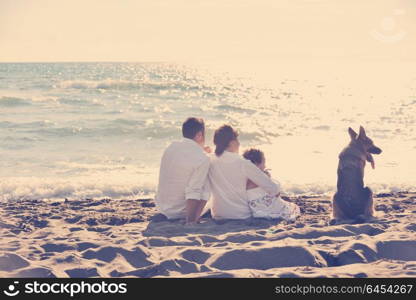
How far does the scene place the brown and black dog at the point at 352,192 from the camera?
25.0ft

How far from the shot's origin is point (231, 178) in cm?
774

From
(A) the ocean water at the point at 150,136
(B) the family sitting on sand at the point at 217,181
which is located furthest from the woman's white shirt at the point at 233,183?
(A) the ocean water at the point at 150,136

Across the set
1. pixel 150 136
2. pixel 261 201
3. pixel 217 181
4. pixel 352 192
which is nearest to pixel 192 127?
pixel 217 181

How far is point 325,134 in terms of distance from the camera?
21.3m

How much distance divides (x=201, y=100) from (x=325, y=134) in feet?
41.0

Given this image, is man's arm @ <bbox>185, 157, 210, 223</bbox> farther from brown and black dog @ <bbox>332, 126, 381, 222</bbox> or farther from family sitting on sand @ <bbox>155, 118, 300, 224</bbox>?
brown and black dog @ <bbox>332, 126, 381, 222</bbox>

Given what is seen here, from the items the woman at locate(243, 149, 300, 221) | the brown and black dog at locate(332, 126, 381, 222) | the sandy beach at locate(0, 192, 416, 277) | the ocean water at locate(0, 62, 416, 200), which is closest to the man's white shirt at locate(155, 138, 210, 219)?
the sandy beach at locate(0, 192, 416, 277)

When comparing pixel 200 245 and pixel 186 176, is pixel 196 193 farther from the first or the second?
pixel 200 245

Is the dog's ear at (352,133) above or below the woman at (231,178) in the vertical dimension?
above

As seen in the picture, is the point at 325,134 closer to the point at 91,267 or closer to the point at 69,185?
the point at 69,185

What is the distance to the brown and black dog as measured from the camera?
7.62 metres

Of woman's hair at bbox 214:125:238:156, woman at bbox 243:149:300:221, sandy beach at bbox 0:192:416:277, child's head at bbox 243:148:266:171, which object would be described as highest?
woman's hair at bbox 214:125:238:156

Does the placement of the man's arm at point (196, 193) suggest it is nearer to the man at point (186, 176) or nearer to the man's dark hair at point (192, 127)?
the man at point (186, 176)

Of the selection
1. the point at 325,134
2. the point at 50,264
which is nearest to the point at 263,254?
the point at 50,264
